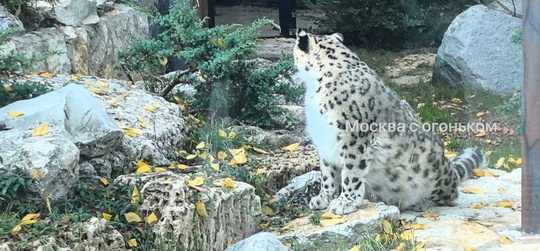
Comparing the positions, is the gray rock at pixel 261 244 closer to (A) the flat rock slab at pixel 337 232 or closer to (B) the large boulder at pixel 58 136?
(A) the flat rock slab at pixel 337 232

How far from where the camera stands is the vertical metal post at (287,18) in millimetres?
7438

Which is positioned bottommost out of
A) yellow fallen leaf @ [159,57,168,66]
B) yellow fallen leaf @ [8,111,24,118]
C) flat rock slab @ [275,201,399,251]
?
flat rock slab @ [275,201,399,251]

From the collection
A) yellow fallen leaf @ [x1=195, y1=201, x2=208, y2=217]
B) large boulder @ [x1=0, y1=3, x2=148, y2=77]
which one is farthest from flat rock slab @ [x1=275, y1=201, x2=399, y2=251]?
large boulder @ [x1=0, y1=3, x2=148, y2=77]

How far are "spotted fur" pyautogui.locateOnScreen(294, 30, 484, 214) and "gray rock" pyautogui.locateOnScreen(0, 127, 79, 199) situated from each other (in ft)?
4.87

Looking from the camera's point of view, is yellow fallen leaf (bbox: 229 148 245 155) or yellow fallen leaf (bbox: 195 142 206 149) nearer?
yellow fallen leaf (bbox: 229 148 245 155)

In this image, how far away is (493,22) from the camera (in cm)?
737

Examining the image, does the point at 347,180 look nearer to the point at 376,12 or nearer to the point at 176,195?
the point at 176,195

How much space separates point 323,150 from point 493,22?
3.20 meters

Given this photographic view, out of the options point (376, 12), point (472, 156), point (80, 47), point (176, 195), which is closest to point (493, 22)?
point (376, 12)

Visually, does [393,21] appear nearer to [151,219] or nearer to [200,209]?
[200,209]

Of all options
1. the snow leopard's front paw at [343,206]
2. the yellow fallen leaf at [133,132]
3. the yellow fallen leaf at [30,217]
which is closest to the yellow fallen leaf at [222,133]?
the yellow fallen leaf at [133,132]

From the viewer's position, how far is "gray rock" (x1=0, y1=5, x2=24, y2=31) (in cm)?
679

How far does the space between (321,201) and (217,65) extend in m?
1.82

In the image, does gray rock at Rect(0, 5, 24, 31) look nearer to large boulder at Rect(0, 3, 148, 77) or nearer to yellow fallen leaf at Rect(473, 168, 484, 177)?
large boulder at Rect(0, 3, 148, 77)
